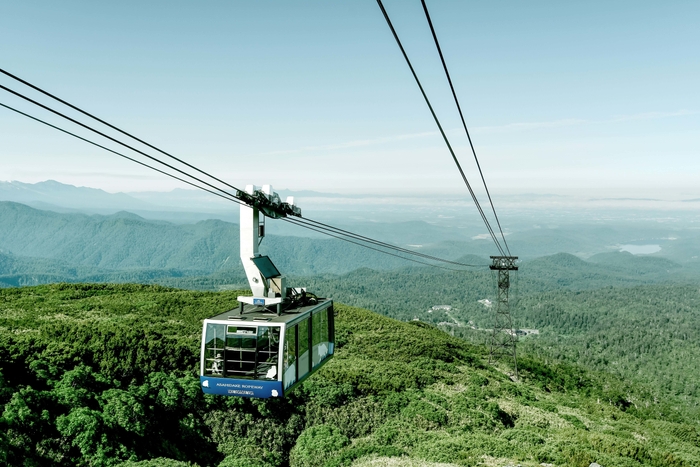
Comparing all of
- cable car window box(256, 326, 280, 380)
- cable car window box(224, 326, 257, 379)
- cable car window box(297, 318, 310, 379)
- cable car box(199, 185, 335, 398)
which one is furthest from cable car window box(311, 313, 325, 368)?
cable car window box(224, 326, 257, 379)

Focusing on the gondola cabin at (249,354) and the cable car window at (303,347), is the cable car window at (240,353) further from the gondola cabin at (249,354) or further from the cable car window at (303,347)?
the cable car window at (303,347)

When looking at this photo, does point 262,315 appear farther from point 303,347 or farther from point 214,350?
point 303,347

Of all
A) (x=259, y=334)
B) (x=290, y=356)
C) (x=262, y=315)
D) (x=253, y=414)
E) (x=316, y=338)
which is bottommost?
(x=253, y=414)

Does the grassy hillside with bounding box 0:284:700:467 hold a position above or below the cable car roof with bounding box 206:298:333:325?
below

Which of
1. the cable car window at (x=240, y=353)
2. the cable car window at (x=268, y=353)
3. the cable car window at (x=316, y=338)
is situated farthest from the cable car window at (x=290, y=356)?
the cable car window at (x=316, y=338)

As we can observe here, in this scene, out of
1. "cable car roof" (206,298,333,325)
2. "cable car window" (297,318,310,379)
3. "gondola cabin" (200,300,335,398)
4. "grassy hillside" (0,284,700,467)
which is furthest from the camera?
"grassy hillside" (0,284,700,467)

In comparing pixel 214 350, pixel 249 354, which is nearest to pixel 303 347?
pixel 249 354

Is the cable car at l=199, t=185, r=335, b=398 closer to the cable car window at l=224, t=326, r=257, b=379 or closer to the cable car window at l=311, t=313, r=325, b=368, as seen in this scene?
the cable car window at l=224, t=326, r=257, b=379
